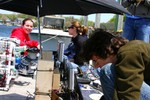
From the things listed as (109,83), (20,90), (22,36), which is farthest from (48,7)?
(109,83)

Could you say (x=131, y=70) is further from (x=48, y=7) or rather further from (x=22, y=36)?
(x=22, y=36)

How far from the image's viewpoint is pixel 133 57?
6.66 feet

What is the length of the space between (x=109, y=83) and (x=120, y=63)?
0.19 metres

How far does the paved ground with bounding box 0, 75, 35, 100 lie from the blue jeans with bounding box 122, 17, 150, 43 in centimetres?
194

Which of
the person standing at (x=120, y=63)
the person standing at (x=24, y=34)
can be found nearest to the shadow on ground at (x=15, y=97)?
the person standing at (x=24, y=34)

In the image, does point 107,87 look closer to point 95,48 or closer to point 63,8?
point 95,48

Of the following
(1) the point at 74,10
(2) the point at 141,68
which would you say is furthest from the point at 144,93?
(1) the point at 74,10

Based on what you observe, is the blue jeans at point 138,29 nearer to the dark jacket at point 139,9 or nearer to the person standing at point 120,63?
the dark jacket at point 139,9

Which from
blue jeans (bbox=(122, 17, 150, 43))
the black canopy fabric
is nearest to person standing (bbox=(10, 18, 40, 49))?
the black canopy fabric

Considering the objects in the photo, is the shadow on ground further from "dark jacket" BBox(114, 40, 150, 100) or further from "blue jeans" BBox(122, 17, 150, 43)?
"dark jacket" BBox(114, 40, 150, 100)

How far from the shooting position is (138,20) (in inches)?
163

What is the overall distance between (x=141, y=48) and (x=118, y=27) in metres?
4.11

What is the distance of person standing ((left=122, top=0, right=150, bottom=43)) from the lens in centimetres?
400

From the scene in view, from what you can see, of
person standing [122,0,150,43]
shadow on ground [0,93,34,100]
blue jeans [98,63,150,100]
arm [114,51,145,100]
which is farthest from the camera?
shadow on ground [0,93,34,100]
